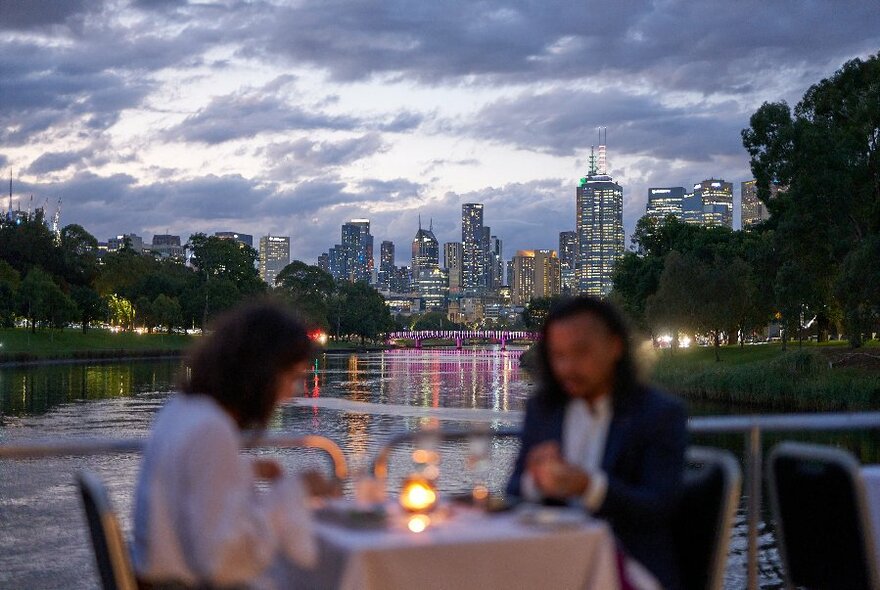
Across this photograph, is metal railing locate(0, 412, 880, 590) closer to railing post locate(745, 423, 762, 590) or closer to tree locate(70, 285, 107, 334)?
railing post locate(745, 423, 762, 590)

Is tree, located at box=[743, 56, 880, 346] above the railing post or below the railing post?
above

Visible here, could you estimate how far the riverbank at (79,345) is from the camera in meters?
73.4

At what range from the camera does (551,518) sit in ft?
10.8

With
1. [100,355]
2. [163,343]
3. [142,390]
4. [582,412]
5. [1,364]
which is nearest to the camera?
[582,412]

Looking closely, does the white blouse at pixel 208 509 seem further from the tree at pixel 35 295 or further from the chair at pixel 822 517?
the tree at pixel 35 295

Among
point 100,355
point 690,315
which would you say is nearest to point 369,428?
point 690,315

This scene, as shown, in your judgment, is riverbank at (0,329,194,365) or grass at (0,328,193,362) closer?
riverbank at (0,329,194,365)

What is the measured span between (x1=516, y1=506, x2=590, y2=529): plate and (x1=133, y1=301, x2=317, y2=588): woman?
658 millimetres

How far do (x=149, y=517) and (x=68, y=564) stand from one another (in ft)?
47.1

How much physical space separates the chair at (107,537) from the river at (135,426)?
133 centimetres

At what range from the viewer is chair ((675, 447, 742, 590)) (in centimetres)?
A: 377

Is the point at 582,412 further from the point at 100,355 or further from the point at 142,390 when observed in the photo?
the point at 100,355

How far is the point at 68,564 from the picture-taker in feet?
53.3

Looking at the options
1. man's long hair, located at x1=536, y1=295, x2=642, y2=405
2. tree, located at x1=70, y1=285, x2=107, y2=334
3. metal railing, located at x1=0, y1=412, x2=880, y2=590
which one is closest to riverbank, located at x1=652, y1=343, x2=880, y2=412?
metal railing, located at x1=0, y1=412, x2=880, y2=590
